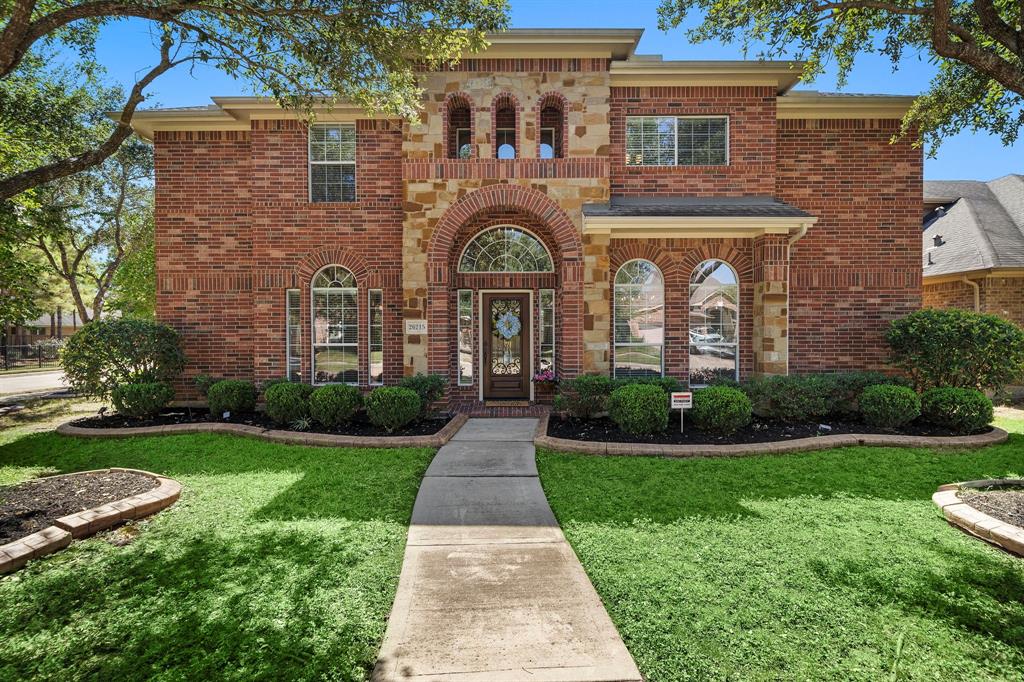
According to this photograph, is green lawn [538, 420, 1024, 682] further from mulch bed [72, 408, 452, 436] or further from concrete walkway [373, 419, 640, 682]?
mulch bed [72, 408, 452, 436]

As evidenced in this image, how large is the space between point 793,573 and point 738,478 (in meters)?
2.25

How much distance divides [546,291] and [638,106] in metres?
4.06

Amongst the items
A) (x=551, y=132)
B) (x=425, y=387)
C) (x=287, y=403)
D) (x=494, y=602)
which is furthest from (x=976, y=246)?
(x=287, y=403)

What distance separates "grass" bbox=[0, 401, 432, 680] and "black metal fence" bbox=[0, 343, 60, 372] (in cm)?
Answer: 2547

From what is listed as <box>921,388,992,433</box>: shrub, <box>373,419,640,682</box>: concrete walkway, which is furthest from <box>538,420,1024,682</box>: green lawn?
<box>921,388,992,433</box>: shrub

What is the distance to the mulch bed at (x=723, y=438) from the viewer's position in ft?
23.1

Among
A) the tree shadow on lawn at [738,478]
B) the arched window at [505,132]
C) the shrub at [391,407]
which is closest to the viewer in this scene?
the tree shadow on lawn at [738,478]

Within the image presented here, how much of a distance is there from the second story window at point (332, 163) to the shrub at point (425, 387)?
418 cm

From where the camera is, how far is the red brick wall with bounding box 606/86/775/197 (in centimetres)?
905

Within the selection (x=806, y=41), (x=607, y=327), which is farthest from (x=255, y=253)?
(x=806, y=41)

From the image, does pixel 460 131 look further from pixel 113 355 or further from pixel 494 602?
pixel 494 602

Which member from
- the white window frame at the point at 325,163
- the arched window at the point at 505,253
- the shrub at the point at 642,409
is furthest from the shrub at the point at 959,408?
the white window frame at the point at 325,163

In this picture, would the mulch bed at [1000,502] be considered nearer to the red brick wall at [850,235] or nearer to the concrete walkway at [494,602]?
the concrete walkway at [494,602]

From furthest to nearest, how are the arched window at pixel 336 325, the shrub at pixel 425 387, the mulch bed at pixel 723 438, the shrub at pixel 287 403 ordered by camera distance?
the arched window at pixel 336 325 < the shrub at pixel 425 387 < the shrub at pixel 287 403 < the mulch bed at pixel 723 438
